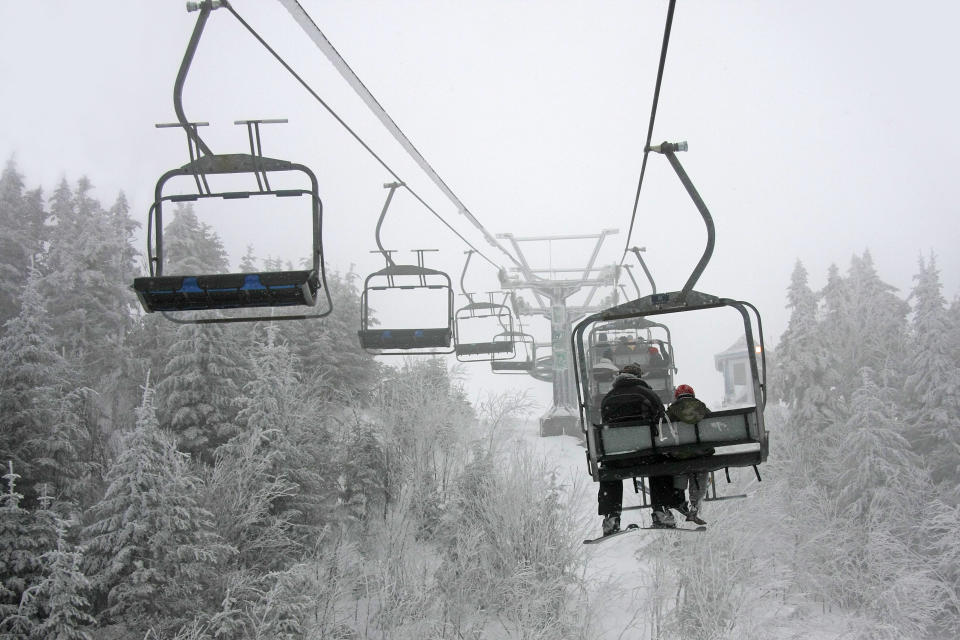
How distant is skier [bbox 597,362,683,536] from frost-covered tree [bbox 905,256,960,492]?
2671 centimetres

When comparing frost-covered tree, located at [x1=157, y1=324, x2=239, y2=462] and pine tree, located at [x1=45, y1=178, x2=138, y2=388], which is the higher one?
pine tree, located at [x1=45, y1=178, x2=138, y2=388]

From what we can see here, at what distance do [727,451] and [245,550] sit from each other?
1688cm

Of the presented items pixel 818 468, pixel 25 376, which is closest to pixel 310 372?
pixel 25 376

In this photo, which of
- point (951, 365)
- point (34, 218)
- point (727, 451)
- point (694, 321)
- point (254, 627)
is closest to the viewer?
point (727, 451)

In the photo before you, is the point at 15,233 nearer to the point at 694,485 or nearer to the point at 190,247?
the point at 190,247

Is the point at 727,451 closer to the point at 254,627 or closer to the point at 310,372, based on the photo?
the point at 254,627

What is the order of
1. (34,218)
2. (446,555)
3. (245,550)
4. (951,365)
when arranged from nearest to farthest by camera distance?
1. (245,550)
2. (446,555)
3. (951,365)
4. (34,218)

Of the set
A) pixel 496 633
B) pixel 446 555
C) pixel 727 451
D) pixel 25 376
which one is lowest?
pixel 496 633

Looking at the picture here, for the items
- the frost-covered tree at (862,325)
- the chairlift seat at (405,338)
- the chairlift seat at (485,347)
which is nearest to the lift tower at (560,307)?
the frost-covered tree at (862,325)

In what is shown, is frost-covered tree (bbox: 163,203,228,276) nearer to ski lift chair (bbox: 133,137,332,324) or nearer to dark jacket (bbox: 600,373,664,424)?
ski lift chair (bbox: 133,137,332,324)

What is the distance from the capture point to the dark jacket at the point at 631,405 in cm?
620

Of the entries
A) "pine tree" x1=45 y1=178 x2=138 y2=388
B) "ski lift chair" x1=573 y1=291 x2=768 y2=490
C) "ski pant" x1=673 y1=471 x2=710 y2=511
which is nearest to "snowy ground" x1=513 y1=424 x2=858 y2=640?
"ski pant" x1=673 y1=471 x2=710 y2=511

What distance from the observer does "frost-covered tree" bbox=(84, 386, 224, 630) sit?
15.5 meters

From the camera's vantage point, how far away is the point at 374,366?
37.9 metres
